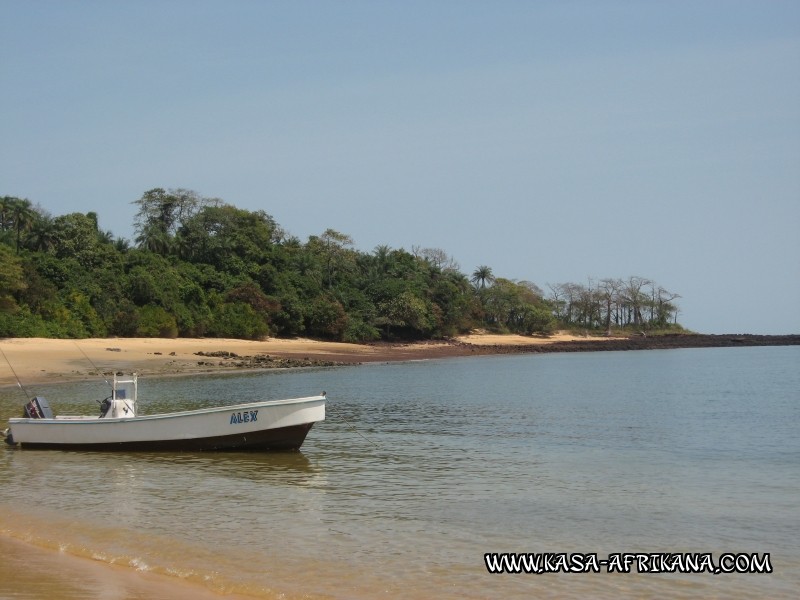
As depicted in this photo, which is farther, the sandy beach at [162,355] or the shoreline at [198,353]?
the shoreline at [198,353]

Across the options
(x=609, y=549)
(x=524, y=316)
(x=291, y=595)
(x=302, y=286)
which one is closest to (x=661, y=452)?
(x=609, y=549)

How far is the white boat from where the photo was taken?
18.1 metres

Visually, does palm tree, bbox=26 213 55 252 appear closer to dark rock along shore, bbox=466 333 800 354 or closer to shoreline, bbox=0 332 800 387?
shoreline, bbox=0 332 800 387

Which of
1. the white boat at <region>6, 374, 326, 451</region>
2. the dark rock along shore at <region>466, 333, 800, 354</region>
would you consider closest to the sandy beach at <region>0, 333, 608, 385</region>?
the white boat at <region>6, 374, 326, 451</region>

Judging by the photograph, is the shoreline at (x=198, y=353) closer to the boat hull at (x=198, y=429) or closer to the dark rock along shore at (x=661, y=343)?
the dark rock along shore at (x=661, y=343)

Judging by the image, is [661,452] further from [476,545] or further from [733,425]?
[476,545]

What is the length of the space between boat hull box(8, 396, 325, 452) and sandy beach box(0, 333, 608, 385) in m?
12.6

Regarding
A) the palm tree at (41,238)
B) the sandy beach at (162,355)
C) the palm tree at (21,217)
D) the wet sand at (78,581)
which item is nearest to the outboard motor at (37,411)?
the wet sand at (78,581)

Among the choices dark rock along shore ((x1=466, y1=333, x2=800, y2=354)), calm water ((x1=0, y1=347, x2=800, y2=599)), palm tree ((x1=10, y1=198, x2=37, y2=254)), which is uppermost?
palm tree ((x1=10, y1=198, x2=37, y2=254))

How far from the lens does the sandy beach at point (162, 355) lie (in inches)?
1528

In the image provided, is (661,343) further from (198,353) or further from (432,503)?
(432,503)

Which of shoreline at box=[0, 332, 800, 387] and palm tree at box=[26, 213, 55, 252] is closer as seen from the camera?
shoreline at box=[0, 332, 800, 387]

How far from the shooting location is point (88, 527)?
37.4 ft

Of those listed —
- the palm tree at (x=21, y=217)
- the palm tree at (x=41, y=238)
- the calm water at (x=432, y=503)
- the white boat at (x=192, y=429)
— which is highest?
the palm tree at (x=21, y=217)
